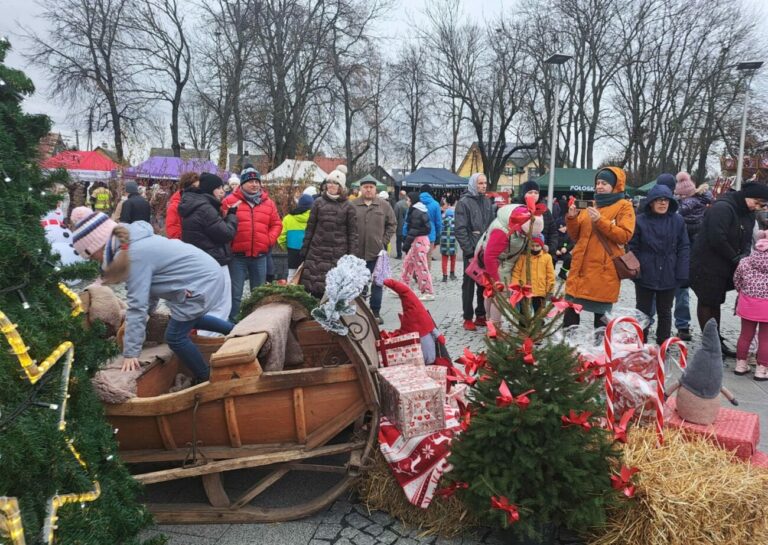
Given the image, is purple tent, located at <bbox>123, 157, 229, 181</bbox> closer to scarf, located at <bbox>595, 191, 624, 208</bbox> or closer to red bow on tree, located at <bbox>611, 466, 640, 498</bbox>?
scarf, located at <bbox>595, 191, 624, 208</bbox>

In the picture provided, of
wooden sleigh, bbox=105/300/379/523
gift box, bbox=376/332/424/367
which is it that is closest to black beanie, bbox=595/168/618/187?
gift box, bbox=376/332/424/367

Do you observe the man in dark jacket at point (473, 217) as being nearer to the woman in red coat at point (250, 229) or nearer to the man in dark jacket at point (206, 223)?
the woman in red coat at point (250, 229)

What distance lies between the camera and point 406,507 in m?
2.99

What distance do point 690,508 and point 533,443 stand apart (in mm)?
777

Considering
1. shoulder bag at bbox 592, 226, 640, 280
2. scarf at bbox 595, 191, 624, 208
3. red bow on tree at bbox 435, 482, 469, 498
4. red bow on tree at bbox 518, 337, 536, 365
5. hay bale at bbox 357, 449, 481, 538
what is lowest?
hay bale at bbox 357, 449, 481, 538

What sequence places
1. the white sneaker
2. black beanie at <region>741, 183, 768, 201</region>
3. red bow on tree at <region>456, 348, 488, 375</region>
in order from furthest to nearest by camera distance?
the white sneaker < black beanie at <region>741, 183, 768, 201</region> < red bow on tree at <region>456, 348, 488, 375</region>

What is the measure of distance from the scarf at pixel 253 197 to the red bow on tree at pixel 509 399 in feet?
15.4

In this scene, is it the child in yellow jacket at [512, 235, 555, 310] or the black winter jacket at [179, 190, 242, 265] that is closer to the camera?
the black winter jacket at [179, 190, 242, 265]

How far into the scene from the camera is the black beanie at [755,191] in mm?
5410

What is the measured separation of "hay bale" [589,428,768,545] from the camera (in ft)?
8.14

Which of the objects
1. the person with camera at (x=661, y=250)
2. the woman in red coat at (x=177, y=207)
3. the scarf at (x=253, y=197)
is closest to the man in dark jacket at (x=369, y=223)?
the scarf at (x=253, y=197)

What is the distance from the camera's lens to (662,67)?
29.8 m

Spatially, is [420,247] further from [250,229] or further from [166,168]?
[166,168]

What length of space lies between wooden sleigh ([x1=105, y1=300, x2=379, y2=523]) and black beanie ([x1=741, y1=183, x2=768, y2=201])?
15.3ft
